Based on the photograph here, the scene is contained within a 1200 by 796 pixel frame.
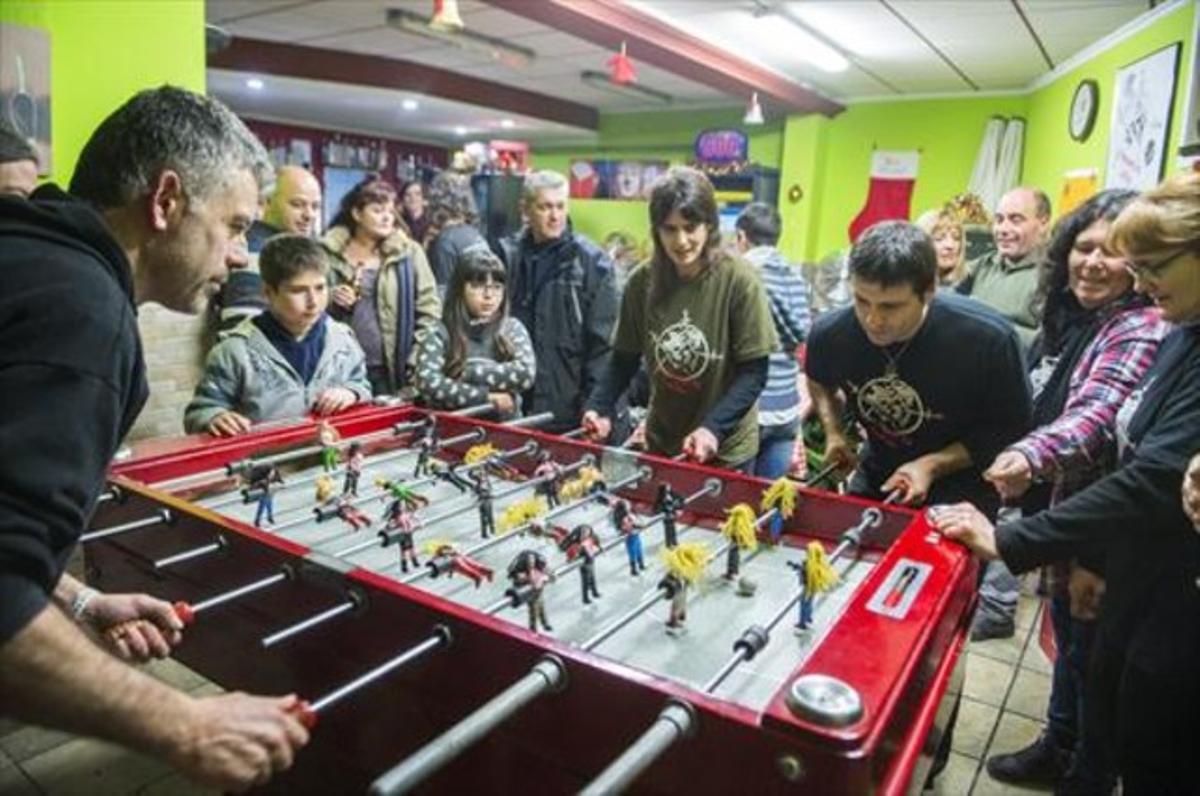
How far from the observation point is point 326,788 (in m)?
1.43

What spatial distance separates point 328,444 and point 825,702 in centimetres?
155

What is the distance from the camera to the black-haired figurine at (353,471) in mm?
1914

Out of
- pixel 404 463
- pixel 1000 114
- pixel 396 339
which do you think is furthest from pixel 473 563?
pixel 1000 114

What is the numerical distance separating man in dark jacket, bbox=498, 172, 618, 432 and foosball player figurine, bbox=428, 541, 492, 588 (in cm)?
165

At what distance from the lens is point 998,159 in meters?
6.98

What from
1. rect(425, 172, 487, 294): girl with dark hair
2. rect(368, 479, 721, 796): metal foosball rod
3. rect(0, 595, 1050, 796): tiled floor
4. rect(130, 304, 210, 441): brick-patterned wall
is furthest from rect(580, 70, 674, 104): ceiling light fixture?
rect(368, 479, 721, 796): metal foosball rod

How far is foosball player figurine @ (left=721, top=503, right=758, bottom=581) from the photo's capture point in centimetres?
156

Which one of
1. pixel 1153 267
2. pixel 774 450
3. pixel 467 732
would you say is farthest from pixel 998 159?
pixel 467 732

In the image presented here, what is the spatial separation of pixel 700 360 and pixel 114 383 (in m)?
1.76

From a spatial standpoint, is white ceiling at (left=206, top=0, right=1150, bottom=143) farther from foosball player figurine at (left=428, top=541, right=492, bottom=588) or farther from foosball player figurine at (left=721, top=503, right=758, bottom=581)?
foosball player figurine at (left=428, top=541, right=492, bottom=588)

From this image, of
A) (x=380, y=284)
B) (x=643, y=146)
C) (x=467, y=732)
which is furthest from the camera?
(x=643, y=146)

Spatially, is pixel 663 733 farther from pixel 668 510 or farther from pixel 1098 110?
pixel 1098 110

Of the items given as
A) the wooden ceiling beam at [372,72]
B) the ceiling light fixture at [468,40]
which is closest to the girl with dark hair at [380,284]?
the ceiling light fixture at [468,40]

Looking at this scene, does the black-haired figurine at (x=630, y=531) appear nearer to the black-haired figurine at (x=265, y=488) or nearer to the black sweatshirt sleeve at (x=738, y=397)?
the black sweatshirt sleeve at (x=738, y=397)
